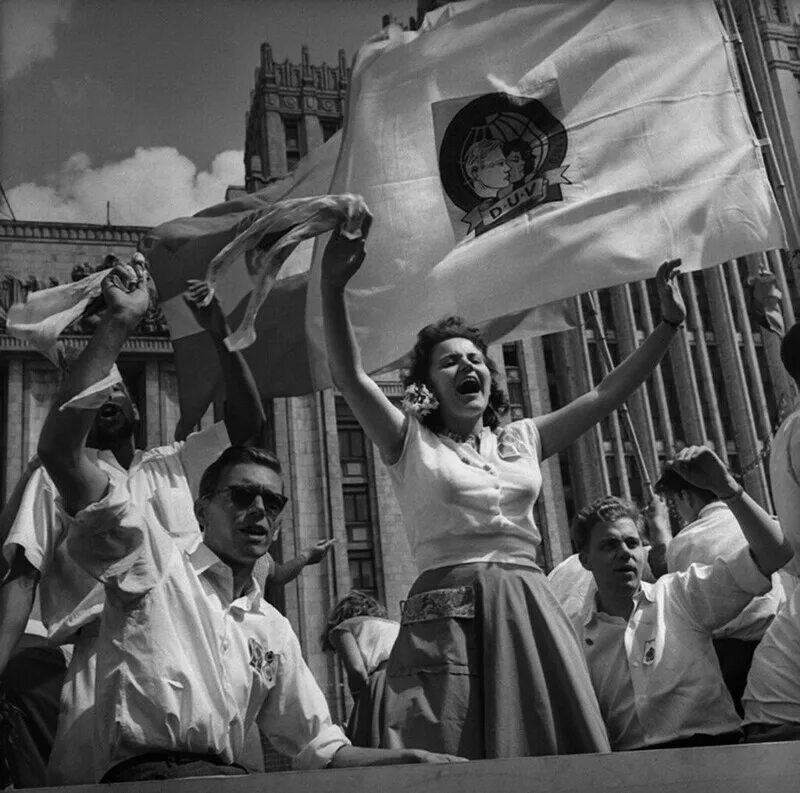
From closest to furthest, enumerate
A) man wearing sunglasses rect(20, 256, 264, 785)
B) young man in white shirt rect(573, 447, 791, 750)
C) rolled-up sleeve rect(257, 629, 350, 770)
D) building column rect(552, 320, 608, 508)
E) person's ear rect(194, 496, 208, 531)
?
man wearing sunglasses rect(20, 256, 264, 785)
rolled-up sleeve rect(257, 629, 350, 770)
person's ear rect(194, 496, 208, 531)
young man in white shirt rect(573, 447, 791, 750)
building column rect(552, 320, 608, 508)

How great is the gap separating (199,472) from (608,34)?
4.01 m

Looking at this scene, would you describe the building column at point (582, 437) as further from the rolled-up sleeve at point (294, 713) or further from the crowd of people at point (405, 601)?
the rolled-up sleeve at point (294, 713)

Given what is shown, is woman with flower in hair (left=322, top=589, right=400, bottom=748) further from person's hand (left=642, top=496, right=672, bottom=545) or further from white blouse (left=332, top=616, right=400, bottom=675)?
person's hand (left=642, top=496, right=672, bottom=545)

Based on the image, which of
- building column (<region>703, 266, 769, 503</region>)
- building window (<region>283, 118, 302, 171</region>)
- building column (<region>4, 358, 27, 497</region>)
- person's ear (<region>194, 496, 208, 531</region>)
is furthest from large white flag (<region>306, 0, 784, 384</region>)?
building window (<region>283, 118, 302, 171</region>)

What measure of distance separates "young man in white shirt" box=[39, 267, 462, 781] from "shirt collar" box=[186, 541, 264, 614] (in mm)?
11

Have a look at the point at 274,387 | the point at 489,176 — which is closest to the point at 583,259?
the point at 489,176

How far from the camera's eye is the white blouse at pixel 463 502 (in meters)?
4.16

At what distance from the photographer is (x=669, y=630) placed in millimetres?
4801

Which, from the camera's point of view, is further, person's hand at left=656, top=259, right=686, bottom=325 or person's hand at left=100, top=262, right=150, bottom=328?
person's hand at left=656, top=259, right=686, bottom=325

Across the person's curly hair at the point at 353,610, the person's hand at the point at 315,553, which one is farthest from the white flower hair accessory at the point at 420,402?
the person's curly hair at the point at 353,610

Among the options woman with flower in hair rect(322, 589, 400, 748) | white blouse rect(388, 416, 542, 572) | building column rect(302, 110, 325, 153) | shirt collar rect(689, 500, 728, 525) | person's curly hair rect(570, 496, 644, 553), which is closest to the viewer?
white blouse rect(388, 416, 542, 572)

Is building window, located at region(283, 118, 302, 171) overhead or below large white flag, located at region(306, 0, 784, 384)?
overhead

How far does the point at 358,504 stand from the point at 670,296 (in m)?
28.9

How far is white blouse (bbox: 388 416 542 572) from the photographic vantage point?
416 centimetres
